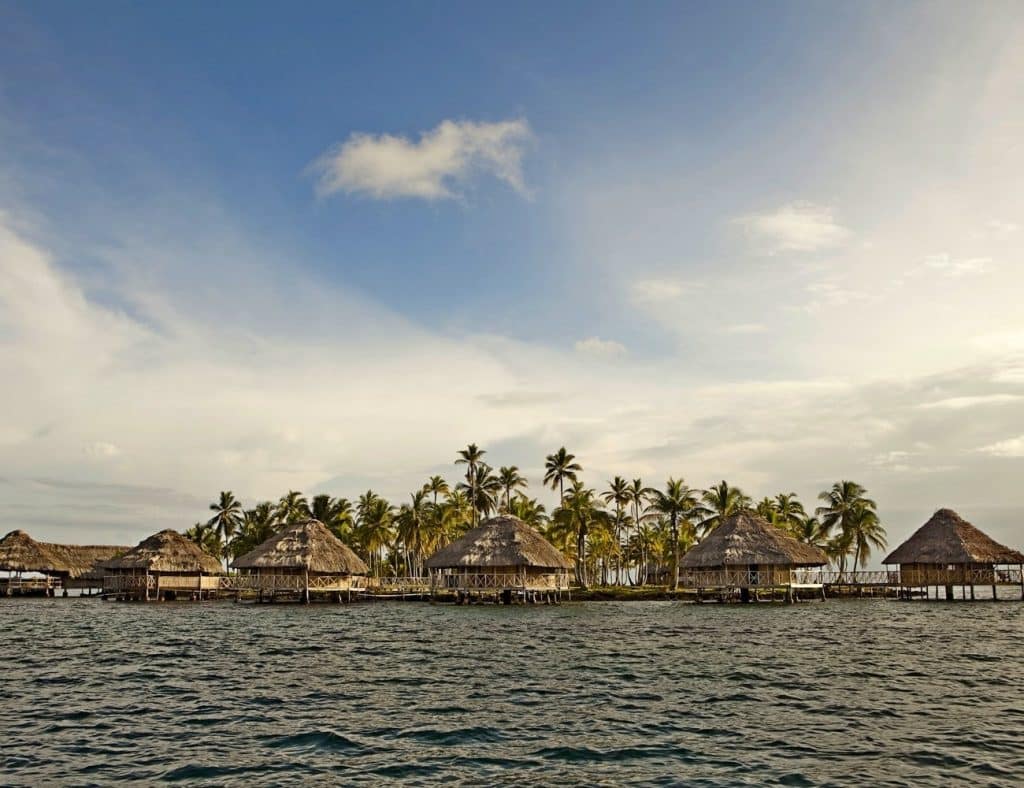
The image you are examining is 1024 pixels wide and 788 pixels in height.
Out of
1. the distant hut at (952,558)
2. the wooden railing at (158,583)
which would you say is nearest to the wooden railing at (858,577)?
the distant hut at (952,558)

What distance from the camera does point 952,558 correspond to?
6062 centimetres

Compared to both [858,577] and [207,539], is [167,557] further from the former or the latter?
[858,577]

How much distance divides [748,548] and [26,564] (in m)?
63.8

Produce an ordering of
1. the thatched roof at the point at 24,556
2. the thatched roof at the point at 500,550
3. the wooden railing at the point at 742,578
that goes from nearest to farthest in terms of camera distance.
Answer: the wooden railing at the point at 742,578
the thatched roof at the point at 500,550
the thatched roof at the point at 24,556

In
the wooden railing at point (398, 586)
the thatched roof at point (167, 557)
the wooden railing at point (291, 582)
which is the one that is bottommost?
the wooden railing at point (398, 586)

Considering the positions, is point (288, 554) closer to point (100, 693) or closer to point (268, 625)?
point (268, 625)

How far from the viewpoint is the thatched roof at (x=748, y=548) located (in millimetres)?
58625

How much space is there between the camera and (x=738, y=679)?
2266cm

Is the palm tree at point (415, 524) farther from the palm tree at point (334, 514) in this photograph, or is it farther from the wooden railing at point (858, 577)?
the wooden railing at point (858, 577)

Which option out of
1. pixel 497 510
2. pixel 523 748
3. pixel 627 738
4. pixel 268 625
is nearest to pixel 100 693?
pixel 523 748

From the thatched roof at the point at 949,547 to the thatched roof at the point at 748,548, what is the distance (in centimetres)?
702

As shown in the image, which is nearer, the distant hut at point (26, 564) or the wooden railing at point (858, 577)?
the wooden railing at point (858, 577)

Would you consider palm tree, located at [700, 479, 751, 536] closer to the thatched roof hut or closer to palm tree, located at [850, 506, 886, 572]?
palm tree, located at [850, 506, 886, 572]

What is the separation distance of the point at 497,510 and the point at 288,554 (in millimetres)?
23018
